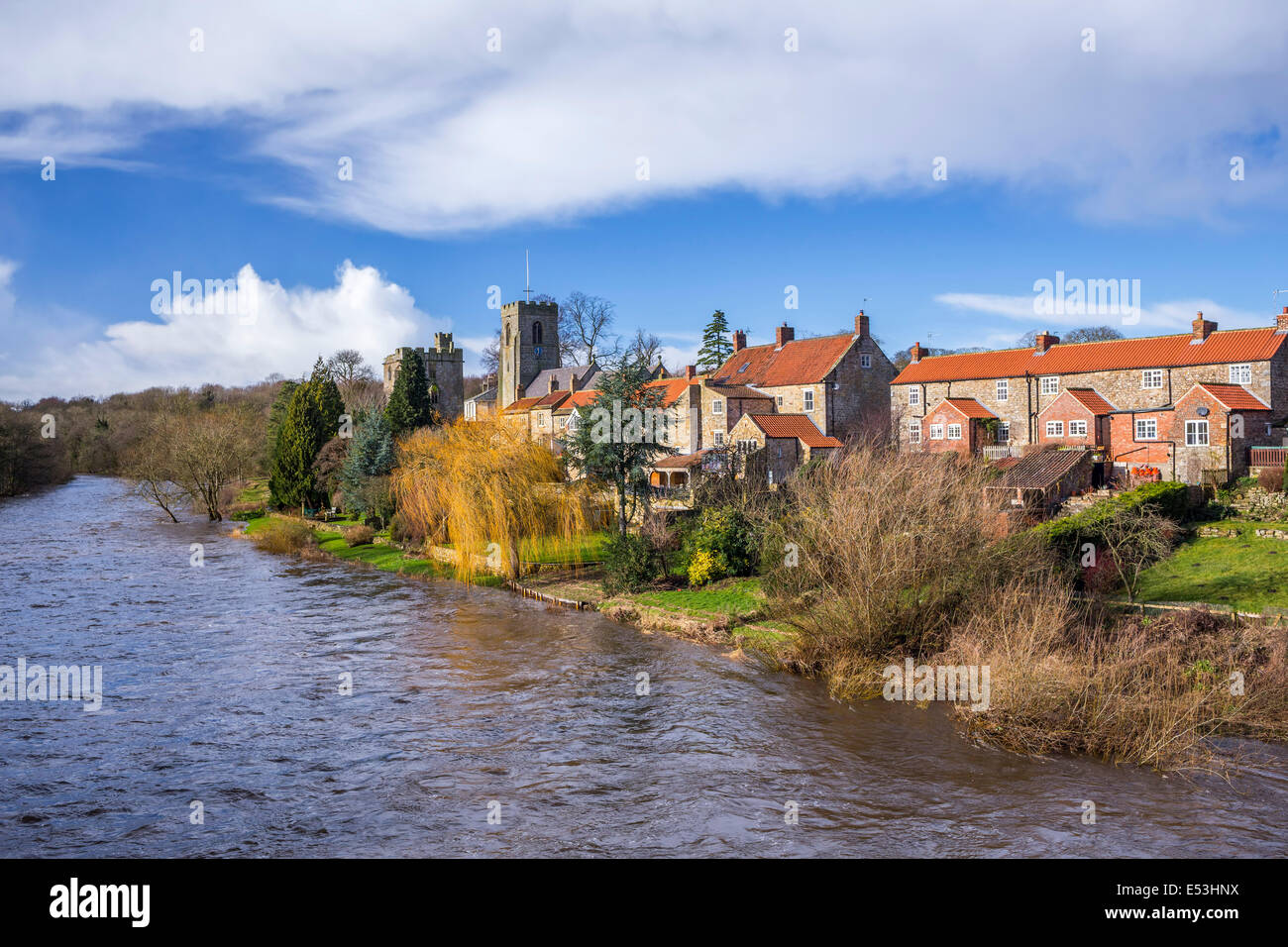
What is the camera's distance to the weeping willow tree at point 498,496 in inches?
1091

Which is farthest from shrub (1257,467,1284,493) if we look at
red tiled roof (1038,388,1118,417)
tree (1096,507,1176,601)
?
red tiled roof (1038,388,1118,417)

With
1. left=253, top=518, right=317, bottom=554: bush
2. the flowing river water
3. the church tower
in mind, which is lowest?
the flowing river water

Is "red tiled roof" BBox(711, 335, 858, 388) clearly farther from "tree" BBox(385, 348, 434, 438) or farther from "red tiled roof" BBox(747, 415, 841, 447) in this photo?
"tree" BBox(385, 348, 434, 438)

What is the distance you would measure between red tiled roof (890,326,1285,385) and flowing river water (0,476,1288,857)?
2871 cm

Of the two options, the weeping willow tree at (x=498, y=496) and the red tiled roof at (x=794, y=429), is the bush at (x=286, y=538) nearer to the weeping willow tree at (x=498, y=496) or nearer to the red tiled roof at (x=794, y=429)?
the weeping willow tree at (x=498, y=496)

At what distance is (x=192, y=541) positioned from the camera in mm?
41750

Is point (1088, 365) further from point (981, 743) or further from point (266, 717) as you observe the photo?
point (266, 717)

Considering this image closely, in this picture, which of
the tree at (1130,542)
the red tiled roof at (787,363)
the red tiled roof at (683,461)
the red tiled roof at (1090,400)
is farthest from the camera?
the red tiled roof at (787,363)

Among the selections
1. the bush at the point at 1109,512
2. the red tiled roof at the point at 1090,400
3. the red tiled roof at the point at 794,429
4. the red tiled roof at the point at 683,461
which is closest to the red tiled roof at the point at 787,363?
the red tiled roof at the point at 794,429

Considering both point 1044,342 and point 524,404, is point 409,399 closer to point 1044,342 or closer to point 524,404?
point 524,404

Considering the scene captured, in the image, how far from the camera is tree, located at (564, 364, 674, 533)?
94.9ft

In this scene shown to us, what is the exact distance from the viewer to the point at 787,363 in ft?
163

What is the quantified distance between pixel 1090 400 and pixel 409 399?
129 feet

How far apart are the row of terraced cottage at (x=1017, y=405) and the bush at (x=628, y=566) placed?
698cm
